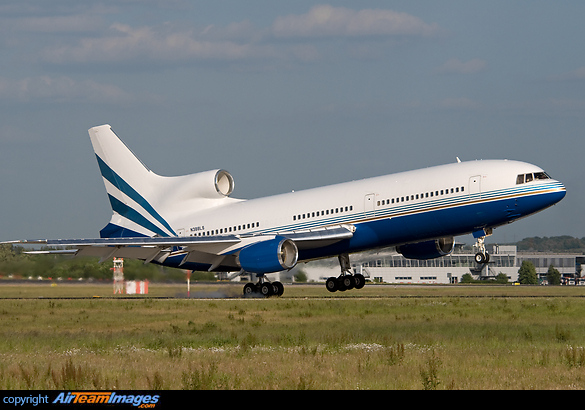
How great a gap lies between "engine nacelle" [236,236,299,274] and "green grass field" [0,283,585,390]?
367cm

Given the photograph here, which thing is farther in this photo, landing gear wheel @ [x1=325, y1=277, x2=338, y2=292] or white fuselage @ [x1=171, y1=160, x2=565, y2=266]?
landing gear wheel @ [x1=325, y1=277, x2=338, y2=292]

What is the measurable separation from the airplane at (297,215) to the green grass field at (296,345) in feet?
13.4

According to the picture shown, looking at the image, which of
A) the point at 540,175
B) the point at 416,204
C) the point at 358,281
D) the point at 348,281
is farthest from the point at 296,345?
Answer: the point at 358,281

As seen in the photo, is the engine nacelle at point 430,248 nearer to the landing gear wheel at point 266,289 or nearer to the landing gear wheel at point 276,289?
the landing gear wheel at point 276,289

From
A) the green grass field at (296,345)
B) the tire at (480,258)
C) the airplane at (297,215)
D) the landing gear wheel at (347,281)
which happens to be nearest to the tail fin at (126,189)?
the airplane at (297,215)

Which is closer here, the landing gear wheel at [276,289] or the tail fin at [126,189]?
the landing gear wheel at [276,289]

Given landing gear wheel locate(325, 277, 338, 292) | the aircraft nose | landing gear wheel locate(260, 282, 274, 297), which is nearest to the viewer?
the aircraft nose

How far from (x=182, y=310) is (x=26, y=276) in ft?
63.5

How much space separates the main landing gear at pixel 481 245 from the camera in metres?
38.8

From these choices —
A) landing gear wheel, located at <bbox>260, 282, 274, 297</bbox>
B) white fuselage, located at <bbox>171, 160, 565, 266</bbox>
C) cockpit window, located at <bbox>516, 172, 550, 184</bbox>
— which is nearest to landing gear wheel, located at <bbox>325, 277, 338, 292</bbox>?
white fuselage, located at <bbox>171, 160, 565, 266</bbox>

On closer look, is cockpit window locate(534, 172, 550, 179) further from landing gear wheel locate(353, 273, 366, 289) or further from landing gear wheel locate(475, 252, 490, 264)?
landing gear wheel locate(353, 273, 366, 289)

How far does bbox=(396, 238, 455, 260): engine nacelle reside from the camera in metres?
43.8
